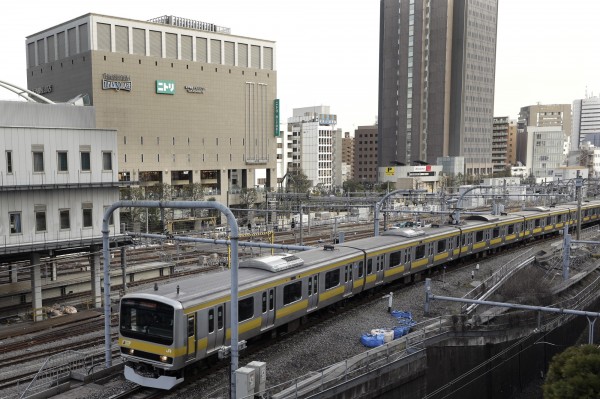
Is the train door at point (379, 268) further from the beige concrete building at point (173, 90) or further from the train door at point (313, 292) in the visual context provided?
the beige concrete building at point (173, 90)

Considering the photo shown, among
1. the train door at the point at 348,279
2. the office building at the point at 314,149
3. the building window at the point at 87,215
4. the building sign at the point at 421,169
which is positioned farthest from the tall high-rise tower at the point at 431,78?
the train door at the point at 348,279

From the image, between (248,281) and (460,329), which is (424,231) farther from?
(248,281)

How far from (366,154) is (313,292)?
11866 centimetres

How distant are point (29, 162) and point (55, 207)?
7.49 ft

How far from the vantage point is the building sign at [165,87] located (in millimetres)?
72812

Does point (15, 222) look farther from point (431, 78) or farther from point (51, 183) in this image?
point (431, 78)

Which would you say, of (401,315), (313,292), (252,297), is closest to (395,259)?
(401,315)

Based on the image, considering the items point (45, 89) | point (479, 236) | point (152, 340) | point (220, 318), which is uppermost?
point (45, 89)

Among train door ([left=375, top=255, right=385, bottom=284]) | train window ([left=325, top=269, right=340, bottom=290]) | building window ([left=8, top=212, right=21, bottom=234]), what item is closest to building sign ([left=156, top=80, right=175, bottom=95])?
building window ([left=8, top=212, right=21, bottom=234])

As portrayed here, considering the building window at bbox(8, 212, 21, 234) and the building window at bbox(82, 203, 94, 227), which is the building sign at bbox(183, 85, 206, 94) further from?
the building window at bbox(8, 212, 21, 234)

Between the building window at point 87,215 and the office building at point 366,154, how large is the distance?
11096 cm

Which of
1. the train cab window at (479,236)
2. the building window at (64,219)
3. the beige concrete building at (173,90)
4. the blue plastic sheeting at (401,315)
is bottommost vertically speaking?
the blue plastic sheeting at (401,315)

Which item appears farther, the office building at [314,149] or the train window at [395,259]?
the office building at [314,149]

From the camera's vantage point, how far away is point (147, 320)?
1387 cm
